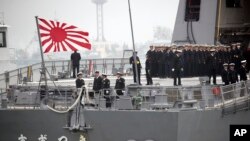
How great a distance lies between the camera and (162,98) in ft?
85.9

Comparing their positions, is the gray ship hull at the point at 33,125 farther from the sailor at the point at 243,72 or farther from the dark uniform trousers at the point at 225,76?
the sailor at the point at 243,72

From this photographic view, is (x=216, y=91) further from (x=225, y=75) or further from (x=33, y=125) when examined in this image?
(x=33, y=125)

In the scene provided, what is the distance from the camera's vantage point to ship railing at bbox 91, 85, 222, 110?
85.5 feet

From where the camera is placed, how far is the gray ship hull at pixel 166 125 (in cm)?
2567

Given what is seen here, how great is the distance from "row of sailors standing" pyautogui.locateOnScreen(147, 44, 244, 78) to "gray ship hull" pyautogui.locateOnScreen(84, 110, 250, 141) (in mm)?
4207

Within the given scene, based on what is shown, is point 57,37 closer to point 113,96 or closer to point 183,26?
point 113,96

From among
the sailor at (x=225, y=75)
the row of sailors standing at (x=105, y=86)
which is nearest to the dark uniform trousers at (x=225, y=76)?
the sailor at (x=225, y=75)

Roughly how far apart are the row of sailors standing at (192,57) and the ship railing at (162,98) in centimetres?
290

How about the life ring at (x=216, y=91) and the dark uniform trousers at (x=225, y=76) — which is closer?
the life ring at (x=216, y=91)

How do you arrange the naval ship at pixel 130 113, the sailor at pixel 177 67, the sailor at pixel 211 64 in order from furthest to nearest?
the sailor at pixel 211 64 → the sailor at pixel 177 67 → the naval ship at pixel 130 113

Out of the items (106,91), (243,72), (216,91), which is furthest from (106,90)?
(243,72)

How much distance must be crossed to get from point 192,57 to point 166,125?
5.04 metres

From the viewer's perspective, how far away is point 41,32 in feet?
95.1

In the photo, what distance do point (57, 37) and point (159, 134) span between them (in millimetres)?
5045
